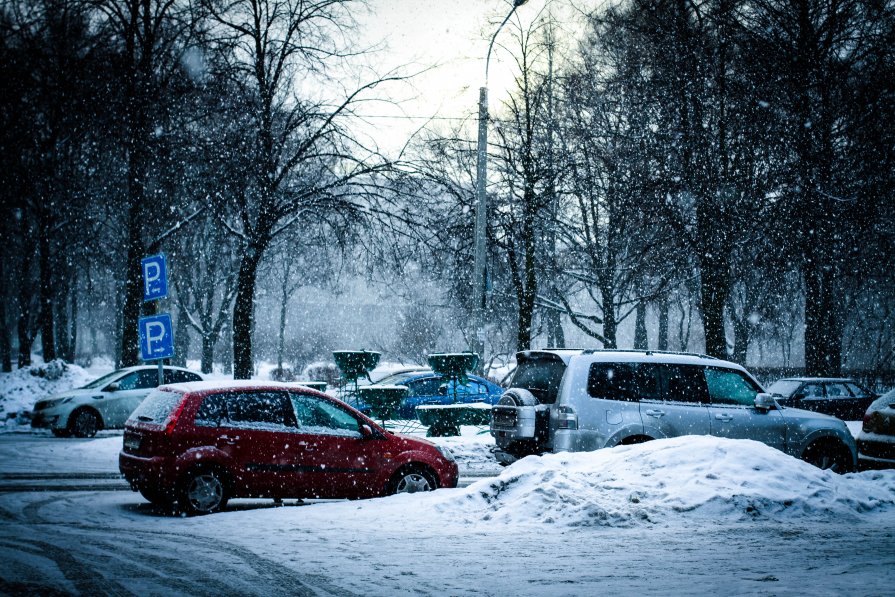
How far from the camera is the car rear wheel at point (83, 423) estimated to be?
18016 millimetres

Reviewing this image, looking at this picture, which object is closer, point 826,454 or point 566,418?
Result: point 566,418

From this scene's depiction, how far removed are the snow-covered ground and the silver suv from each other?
0.69 metres

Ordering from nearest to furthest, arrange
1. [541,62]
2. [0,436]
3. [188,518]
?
[188,518]
[0,436]
[541,62]

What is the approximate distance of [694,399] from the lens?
10.5 metres

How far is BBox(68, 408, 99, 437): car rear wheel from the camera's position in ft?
59.1

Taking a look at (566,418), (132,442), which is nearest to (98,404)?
(132,442)

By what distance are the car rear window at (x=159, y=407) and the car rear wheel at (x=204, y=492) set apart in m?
0.73

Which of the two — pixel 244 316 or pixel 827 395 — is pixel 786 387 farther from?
pixel 244 316

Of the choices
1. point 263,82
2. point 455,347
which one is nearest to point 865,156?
point 263,82

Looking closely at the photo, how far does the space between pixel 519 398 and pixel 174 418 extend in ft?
13.5

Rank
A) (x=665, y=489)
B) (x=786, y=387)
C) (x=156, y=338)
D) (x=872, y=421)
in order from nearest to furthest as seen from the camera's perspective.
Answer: (x=665, y=489)
(x=872, y=421)
(x=156, y=338)
(x=786, y=387)

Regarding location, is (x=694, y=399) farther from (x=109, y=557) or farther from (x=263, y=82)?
(x=263, y=82)

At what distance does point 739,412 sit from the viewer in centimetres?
1072

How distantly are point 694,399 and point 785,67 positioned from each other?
11.6 metres
